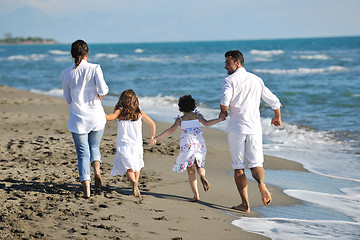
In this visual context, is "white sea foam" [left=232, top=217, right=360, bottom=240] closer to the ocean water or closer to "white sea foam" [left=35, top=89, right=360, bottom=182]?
the ocean water

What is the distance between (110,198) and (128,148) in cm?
62

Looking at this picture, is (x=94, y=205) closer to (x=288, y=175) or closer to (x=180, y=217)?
(x=180, y=217)

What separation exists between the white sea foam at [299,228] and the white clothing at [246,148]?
2.01ft

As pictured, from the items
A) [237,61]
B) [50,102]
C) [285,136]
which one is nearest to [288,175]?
[237,61]

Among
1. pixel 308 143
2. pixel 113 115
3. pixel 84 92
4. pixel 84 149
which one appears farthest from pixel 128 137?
pixel 308 143

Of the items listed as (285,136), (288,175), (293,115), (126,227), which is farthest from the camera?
(293,115)

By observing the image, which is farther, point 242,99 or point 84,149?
point 84,149

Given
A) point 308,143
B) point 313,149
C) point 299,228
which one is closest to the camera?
point 299,228

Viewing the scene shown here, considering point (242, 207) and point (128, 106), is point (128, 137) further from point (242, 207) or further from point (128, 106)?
point (242, 207)

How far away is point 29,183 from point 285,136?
604cm

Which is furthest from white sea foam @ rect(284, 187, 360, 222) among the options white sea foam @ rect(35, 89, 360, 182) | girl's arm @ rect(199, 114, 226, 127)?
girl's arm @ rect(199, 114, 226, 127)

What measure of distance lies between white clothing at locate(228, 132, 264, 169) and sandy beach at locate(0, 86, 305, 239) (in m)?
0.57

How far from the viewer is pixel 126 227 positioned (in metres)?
4.05

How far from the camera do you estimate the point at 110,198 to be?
16.2ft
